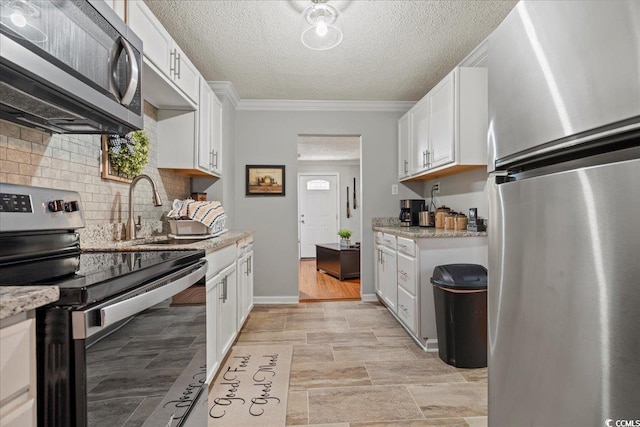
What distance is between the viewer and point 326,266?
19.4 feet

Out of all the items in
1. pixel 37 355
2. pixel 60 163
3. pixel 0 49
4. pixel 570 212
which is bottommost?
pixel 37 355

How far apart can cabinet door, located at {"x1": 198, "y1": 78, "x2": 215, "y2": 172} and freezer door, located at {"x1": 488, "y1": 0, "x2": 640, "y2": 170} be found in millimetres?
2364

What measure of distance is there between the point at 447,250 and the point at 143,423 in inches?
89.0

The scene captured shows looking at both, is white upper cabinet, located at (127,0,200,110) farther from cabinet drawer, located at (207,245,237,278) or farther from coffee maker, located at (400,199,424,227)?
coffee maker, located at (400,199,424,227)

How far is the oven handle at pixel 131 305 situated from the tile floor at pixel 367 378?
3.43 feet

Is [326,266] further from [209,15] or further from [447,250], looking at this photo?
[209,15]

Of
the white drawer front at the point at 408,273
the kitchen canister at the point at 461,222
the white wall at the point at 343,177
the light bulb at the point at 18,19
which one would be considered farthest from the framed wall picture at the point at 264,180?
the white wall at the point at 343,177

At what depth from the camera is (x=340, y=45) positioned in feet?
8.80

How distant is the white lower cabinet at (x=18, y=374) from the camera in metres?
0.60

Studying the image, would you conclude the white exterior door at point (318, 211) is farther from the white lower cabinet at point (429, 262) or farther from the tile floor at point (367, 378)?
the white lower cabinet at point (429, 262)

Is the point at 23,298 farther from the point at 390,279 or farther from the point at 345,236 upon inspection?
the point at 345,236

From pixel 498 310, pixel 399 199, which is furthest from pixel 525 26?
pixel 399 199

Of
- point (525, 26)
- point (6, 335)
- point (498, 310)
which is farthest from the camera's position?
point (498, 310)

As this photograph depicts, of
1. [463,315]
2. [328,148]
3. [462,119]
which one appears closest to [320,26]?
[462,119]
